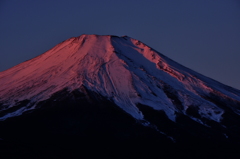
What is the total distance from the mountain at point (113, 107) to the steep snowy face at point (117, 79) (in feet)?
0.35

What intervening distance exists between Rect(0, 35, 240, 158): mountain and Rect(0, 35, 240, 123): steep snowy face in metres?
0.11

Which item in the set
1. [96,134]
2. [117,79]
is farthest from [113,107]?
[117,79]

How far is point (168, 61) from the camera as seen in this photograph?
227 feet

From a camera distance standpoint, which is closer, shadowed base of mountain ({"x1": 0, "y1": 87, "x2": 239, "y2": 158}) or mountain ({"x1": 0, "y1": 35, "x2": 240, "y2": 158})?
shadowed base of mountain ({"x1": 0, "y1": 87, "x2": 239, "y2": 158})

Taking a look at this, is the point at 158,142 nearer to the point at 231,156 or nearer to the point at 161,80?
the point at 231,156

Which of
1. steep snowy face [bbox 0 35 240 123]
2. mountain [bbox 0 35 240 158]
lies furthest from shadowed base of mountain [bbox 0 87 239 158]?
steep snowy face [bbox 0 35 240 123]

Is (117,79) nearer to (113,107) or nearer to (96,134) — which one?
(113,107)

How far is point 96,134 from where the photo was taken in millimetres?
49875

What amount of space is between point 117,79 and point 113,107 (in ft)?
22.7

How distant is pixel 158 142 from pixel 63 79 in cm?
1624

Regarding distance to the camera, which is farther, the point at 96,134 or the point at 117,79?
the point at 117,79

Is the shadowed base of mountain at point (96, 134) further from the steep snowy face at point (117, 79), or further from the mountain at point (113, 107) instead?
the steep snowy face at point (117, 79)

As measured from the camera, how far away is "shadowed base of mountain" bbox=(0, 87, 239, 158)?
1859 inches

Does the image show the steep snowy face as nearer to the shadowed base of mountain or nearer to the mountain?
the mountain
